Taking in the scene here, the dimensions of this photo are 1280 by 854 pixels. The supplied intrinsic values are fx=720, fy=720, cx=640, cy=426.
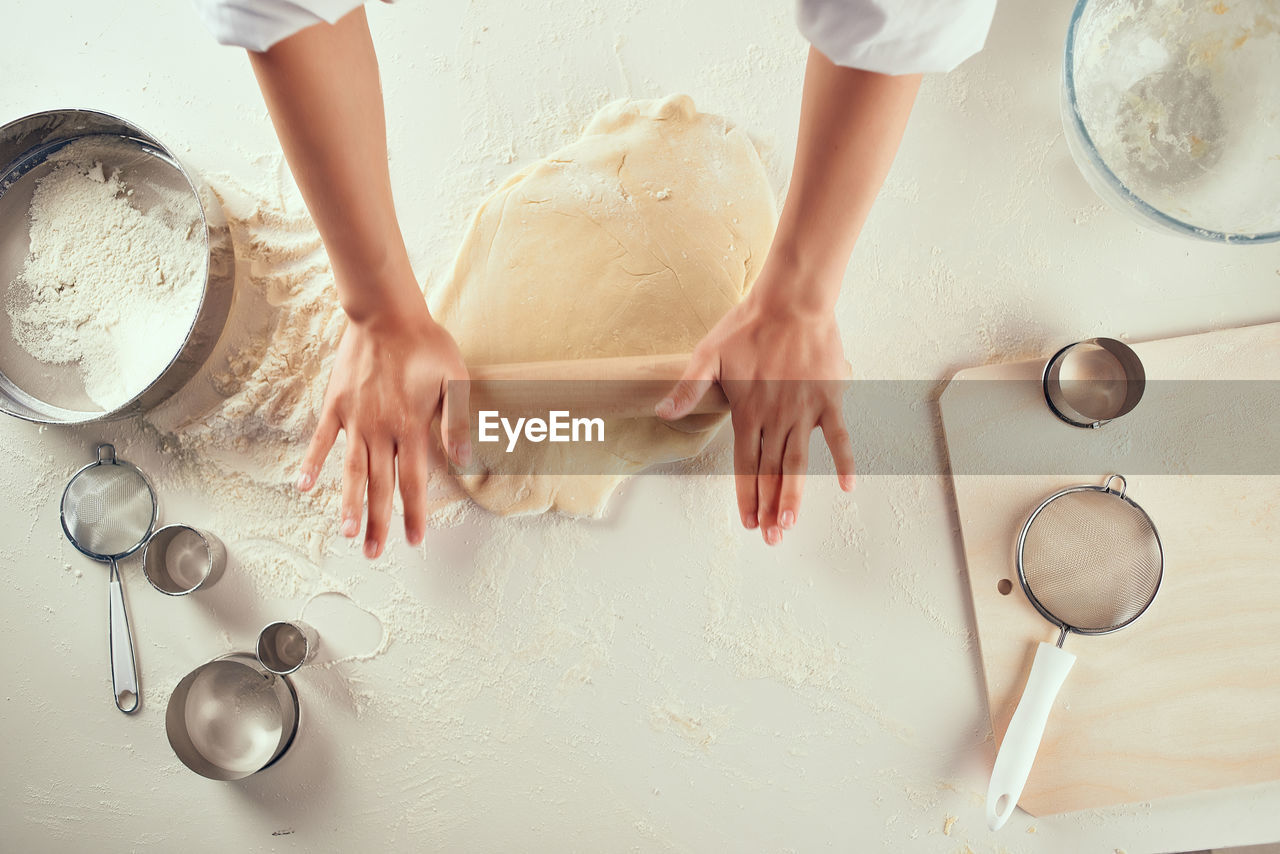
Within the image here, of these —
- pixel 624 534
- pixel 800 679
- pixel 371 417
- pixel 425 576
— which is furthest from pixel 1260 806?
pixel 371 417

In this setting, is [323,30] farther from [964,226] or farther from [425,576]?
[964,226]

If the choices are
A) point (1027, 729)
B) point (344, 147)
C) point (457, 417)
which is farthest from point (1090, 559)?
point (344, 147)

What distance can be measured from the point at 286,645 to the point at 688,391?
0.69m

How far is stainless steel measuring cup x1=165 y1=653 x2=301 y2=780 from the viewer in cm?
100

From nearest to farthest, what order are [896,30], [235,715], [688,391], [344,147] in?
1. [896,30]
2. [344,147]
3. [688,391]
4. [235,715]

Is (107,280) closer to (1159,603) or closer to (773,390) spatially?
(773,390)

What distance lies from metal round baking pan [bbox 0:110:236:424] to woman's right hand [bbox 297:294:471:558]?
23cm

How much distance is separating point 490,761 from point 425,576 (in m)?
0.28

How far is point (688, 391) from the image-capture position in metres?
0.92

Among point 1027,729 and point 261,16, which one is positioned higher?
point 261,16

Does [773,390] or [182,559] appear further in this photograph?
[182,559]

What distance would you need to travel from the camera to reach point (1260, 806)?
3.26 ft

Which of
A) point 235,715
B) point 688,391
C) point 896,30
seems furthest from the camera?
point 235,715

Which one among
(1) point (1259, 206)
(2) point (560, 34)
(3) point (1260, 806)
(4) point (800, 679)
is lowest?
(3) point (1260, 806)
